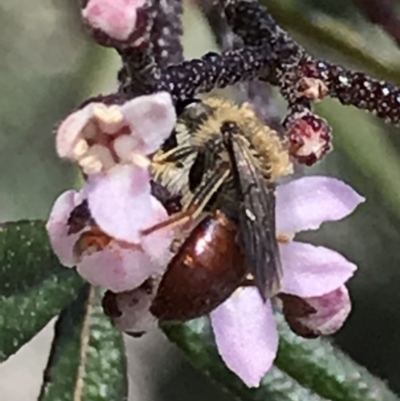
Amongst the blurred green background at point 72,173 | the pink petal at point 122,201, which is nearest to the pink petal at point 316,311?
the pink petal at point 122,201

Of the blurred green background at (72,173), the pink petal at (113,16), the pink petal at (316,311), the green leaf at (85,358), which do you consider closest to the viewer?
the pink petal at (113,16)

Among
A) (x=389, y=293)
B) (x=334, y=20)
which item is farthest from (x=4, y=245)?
(x=389, y=293)

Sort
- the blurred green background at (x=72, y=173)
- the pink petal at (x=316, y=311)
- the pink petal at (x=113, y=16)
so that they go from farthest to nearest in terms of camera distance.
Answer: the blurred green background at (x=72, y=173)
the pink petal at (x=316, y=311)
the pink petal at (x=113, y=16)

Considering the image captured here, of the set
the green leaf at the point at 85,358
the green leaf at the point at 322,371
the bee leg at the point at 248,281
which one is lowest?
the green leaf at the point at 85,358

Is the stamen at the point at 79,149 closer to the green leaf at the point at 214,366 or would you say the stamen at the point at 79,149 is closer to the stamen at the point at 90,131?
the stamen at the point at 90,131

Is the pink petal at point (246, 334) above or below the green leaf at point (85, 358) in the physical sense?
above

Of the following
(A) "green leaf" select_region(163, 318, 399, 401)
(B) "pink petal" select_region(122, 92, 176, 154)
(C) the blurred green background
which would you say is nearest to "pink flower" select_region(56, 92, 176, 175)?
(B) "pink petal" select_region(122, 92, 176, 154)

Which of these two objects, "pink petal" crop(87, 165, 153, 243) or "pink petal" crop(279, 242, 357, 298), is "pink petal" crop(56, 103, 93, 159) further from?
"pink petal" crop(279, 242, 357, 298)

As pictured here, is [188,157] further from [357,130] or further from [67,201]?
[357,130]
